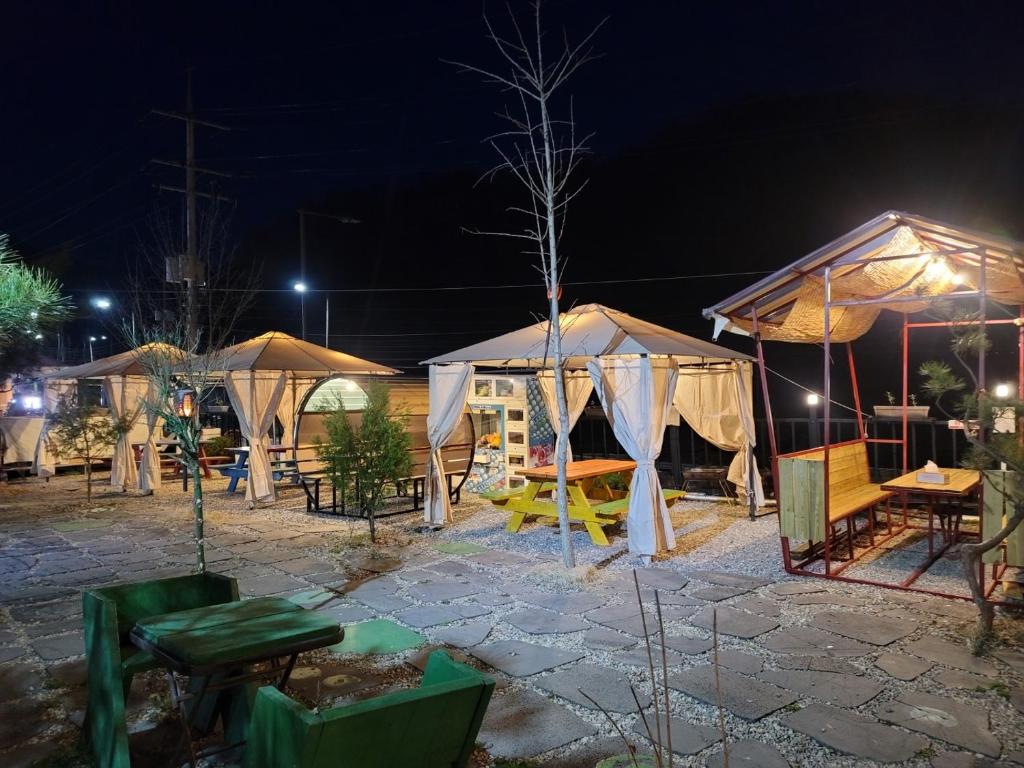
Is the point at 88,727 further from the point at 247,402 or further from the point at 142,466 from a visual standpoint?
the point at 142,466

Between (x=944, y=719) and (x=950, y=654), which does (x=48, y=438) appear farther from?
(x=944, y=719)

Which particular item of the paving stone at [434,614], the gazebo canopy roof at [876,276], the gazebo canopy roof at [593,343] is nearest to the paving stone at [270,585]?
the paving stone at [434,614]

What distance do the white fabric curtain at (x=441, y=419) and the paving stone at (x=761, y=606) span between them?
4133 mm

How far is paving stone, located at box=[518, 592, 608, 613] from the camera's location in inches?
203

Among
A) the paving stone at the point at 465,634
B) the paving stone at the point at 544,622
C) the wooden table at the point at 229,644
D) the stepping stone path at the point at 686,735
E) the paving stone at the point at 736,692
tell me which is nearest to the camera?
the wooden table at the point at 229,644

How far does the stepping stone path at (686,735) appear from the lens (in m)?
3.04

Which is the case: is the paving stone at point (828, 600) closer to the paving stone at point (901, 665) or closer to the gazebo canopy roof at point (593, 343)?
the paving stone at point (901, 665)

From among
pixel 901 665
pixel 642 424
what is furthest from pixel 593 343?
pixel 901 665

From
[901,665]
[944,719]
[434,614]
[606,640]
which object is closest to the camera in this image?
[944,719]

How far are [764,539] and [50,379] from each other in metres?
13.4

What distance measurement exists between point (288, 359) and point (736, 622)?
338 inches

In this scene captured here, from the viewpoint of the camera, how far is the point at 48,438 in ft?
44.2

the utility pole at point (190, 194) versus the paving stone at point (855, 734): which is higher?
the utility pole at point (190, 194)

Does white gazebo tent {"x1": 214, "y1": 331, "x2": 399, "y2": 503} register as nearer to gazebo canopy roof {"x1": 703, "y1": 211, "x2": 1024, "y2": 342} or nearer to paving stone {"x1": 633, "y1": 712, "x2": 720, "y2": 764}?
gazebo canopy roof {"x1": 703, "y1": 211, "x2": 1024, "y2": 342}
